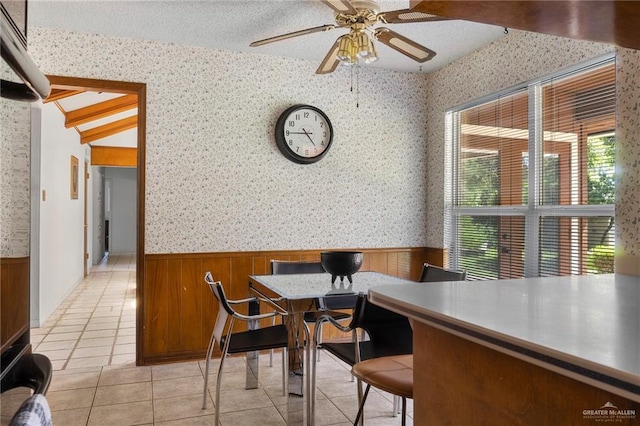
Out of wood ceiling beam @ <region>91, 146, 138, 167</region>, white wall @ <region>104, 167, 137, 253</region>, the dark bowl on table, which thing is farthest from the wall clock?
white wall @ <region>104, 167, 137, 253</region>

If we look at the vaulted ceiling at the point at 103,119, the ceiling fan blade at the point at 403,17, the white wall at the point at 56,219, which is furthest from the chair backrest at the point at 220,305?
the white wall at the point at 56,219

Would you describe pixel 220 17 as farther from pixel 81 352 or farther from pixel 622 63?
pixel 81 352

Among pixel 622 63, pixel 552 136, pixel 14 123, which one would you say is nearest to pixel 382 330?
pixel 622 63

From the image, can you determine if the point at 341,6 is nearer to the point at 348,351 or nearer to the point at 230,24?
the point at 230,24

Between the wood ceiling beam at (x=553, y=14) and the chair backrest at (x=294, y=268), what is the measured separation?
2352 millimetres

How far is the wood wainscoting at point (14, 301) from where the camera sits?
0.77 metres

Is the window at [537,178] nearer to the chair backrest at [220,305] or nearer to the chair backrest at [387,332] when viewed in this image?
the chair backrest at [387,332]

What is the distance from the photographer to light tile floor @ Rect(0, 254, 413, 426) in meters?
2.54

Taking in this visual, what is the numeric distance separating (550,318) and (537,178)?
262 cm

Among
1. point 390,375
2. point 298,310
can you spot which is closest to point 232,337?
point 298,310

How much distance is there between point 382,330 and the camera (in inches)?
80.7

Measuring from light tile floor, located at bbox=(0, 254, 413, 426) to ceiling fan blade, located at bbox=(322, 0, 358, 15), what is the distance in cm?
219

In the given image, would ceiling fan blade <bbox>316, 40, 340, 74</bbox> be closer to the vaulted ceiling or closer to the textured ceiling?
the textured ceiling

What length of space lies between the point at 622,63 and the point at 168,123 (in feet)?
9.65
